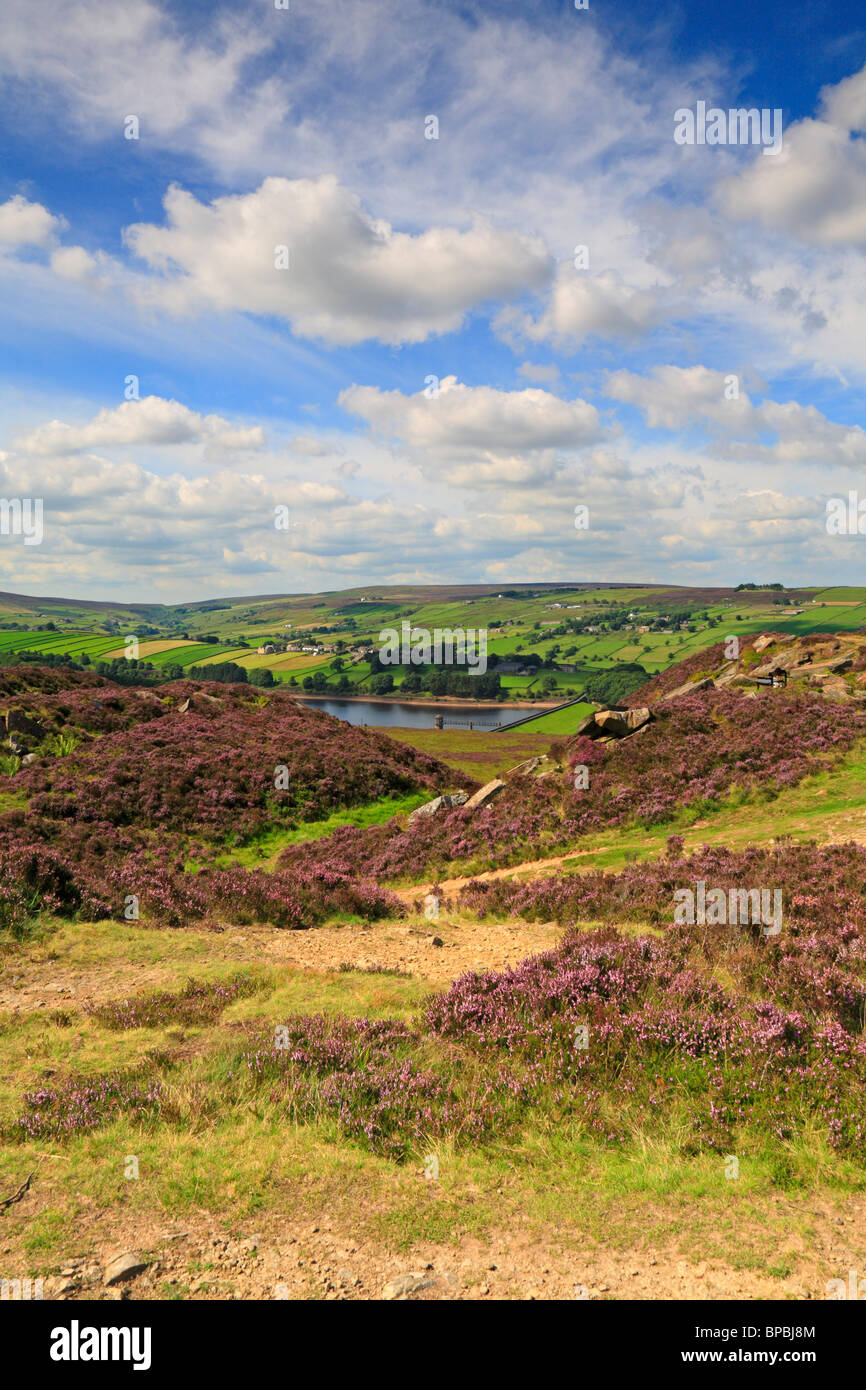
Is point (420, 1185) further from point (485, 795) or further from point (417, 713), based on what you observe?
point (417, 713)

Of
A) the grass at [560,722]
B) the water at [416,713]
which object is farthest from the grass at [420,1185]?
the water at [416,713]

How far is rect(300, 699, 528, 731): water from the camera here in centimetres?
12122

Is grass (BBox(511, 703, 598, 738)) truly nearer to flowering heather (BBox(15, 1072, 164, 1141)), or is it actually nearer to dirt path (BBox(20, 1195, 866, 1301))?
flowering heather (BBox(15, 1072, 164, 1141))

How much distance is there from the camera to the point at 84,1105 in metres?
7.29

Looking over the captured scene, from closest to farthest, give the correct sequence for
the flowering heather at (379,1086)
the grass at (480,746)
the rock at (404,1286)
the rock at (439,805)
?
1. the rock at (404,1286)
2. the flowering heather at (379,1086)
3. the rock at (439,805)
4. the grass at (480,746)

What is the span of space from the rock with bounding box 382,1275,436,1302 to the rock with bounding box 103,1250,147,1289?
196cm

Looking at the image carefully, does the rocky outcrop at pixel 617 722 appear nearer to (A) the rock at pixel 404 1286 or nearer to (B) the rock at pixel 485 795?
(B) the rock at pixel 485 795

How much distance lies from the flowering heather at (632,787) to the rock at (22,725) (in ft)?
46.6

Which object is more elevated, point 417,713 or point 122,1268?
point 122,1268

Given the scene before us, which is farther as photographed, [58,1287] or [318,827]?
[318,827]

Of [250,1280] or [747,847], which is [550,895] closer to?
[747,847]

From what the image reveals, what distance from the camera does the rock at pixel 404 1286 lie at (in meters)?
4.71

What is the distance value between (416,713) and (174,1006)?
129 m

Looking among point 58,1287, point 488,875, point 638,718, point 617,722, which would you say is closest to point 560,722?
point 638,718
